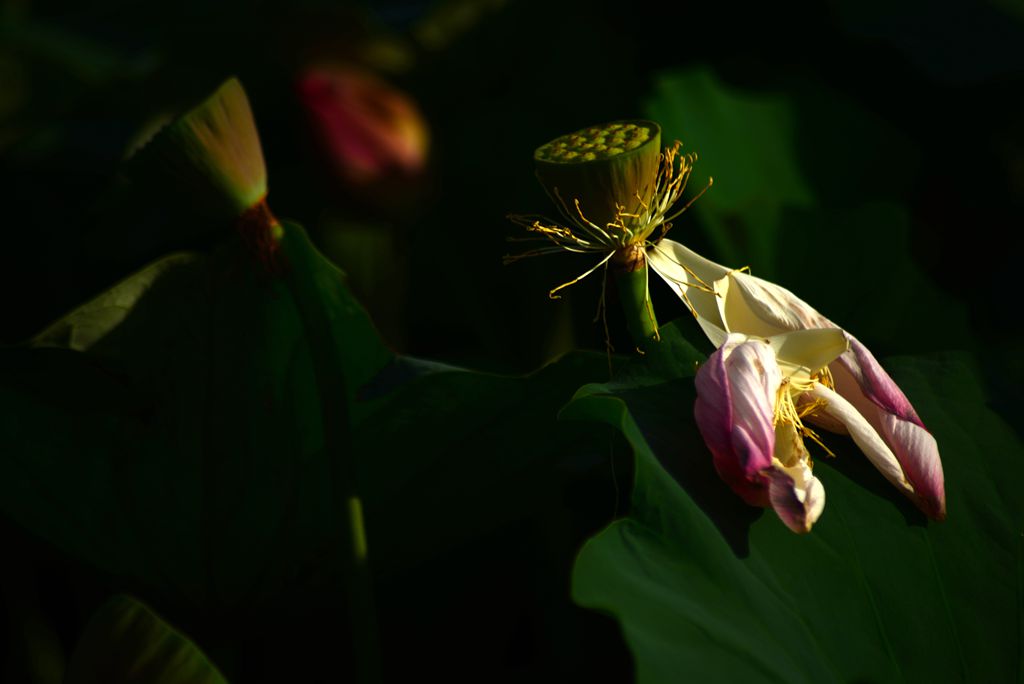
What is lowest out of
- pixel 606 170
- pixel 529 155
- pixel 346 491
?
pixel 529 155

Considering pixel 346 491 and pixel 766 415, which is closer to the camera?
pixel 766 415

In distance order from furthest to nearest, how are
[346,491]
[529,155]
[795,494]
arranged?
[529,155], [346,491], [795,494]

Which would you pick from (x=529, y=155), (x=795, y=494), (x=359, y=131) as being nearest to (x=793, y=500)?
(x=795, y=494)

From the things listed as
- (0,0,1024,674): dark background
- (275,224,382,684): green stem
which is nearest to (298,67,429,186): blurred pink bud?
(0,0,1024,674): dark background

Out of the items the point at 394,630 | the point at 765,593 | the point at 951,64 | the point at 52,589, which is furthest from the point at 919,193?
the point at 52,589

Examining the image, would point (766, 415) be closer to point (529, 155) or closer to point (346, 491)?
point (346, 491)

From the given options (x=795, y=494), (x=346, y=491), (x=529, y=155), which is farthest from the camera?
(x=529, y=155)

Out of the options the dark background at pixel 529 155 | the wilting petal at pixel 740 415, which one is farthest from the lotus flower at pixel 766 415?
the dark background at pixel 529 155

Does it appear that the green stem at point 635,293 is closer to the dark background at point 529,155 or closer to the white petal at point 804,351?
the white petal at point 804,351

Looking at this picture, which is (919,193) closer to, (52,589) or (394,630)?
(394,630)
